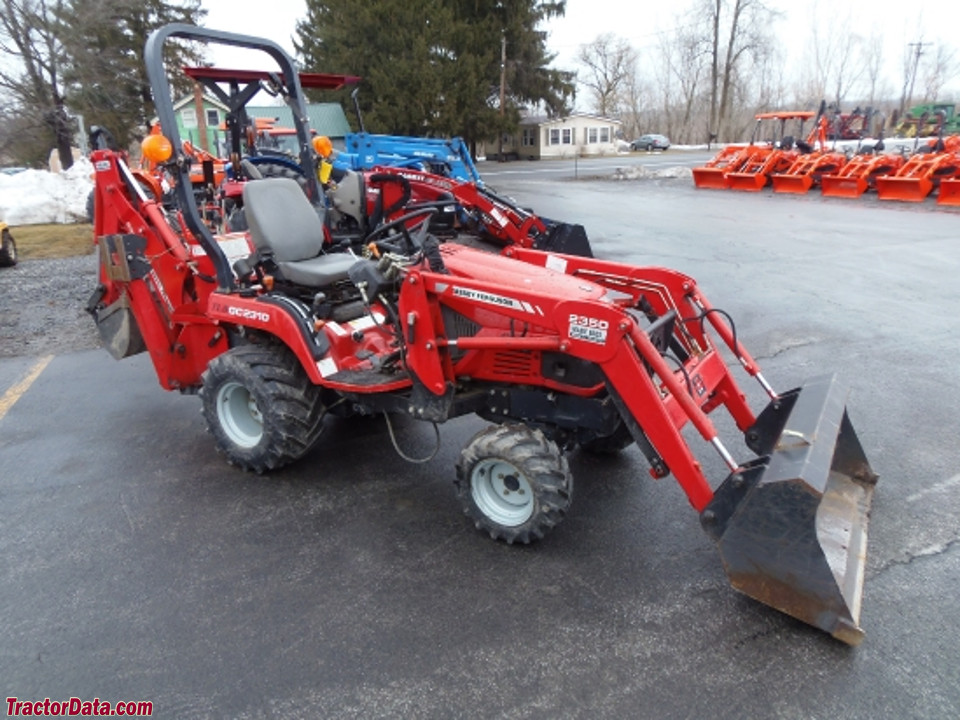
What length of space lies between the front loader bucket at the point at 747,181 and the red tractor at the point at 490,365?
60.0 ft

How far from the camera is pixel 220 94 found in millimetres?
5305

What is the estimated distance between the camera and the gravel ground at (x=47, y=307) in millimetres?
7195

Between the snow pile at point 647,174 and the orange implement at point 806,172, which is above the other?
the orange implement at point 806,172

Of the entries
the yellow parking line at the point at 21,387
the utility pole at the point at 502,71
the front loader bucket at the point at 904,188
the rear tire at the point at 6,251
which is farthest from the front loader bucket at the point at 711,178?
the yellow parking line at the point at 21,387

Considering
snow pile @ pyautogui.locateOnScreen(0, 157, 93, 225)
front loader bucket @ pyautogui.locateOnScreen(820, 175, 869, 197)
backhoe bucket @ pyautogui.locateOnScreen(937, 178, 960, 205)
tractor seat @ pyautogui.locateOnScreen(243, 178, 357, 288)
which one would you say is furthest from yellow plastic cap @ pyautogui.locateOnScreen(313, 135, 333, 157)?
front loader bucket @ pyautogui.locateOnScreen(820, 175, 869, 197)

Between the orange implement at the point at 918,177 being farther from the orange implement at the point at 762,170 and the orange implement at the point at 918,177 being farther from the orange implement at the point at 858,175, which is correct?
the orange implement at the point at 762,170

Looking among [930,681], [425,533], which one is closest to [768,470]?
[930,681]

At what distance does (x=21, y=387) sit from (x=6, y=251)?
6.58 m

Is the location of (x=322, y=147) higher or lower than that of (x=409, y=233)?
higher

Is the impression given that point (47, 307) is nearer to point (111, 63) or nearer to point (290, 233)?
point (290, 233)

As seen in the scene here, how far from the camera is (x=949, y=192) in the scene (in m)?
15.9

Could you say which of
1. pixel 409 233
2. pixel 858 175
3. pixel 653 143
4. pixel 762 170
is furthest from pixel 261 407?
pixel 653 143

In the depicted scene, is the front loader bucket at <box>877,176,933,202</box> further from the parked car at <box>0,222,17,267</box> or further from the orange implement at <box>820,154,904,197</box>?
the parked car at <box>0,222,17,267</box>

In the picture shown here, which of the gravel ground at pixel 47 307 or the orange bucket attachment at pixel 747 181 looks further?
the orange bucket attachment at pixel 747 181
